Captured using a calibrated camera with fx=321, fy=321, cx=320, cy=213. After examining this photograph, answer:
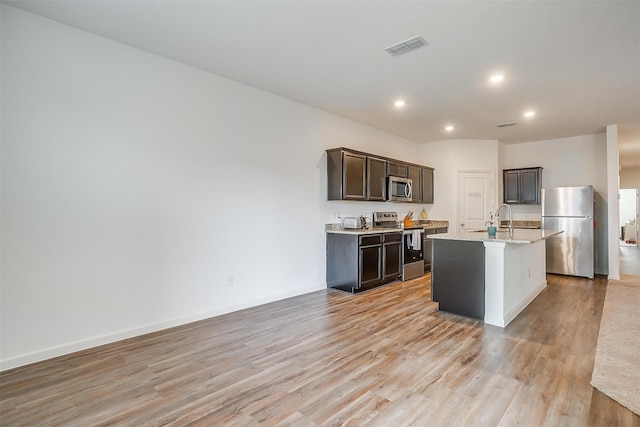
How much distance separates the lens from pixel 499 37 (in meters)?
2.88

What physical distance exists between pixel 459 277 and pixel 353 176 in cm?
216

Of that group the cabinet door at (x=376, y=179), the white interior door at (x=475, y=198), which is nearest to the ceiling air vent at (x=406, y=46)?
the cabinet door at (x=376, y=179)

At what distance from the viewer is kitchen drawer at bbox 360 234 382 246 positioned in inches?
187

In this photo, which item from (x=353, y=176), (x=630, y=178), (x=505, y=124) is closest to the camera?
(x=353, y=176)

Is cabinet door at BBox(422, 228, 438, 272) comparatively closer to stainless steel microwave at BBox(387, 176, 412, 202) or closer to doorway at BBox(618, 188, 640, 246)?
stainless steel microwave at BBox(387, 176, 412, 202)

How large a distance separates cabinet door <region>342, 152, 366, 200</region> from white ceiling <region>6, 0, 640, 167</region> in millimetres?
780

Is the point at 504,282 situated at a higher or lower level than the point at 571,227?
lower

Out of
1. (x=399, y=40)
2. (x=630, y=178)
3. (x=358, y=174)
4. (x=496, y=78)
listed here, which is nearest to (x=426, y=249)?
(x=358, y=174)

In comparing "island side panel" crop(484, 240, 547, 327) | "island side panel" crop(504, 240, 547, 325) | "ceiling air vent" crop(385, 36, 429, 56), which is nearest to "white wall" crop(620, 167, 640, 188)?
"island side panel" crop(504, 240, 547, 325)

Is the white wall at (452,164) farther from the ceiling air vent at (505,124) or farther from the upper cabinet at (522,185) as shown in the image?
the ceiling air vent at (505,124)

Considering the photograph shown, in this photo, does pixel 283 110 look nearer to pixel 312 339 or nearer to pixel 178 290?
pixel 178 290

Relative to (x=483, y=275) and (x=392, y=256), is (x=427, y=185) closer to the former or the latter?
(x=392, y=256)

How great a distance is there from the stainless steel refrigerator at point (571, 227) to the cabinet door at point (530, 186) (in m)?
0.58

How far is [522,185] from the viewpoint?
6.99 meters
